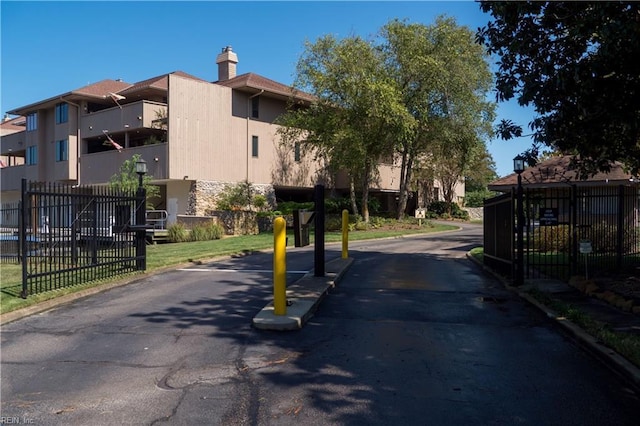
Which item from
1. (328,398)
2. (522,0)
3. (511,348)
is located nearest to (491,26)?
(522,0)

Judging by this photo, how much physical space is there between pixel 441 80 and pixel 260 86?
1121 centimetres

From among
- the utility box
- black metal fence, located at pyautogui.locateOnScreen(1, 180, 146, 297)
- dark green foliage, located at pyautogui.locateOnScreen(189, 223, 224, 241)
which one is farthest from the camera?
dark green foliage, located at pyautogui.locateOnScreen(189, 223, 224, 241)

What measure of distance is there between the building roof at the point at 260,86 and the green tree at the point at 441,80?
6.48 meters

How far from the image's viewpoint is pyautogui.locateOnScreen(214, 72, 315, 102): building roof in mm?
→ 33219

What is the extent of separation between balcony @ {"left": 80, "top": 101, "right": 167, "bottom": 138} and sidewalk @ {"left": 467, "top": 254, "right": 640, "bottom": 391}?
2564 centimetres

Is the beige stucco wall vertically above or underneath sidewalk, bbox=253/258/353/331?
above

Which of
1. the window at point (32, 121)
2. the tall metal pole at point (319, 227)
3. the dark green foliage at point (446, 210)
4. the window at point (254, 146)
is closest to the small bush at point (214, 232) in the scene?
the window at point (254, 146)

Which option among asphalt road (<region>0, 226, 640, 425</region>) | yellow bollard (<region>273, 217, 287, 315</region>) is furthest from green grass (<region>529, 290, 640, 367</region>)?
yellow bollard (<region>273, 217, 287, 315</region>)

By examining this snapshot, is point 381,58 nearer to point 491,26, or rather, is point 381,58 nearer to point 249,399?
point 491,26

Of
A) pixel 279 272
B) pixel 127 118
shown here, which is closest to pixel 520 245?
pixel 279 272

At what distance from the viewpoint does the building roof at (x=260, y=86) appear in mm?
33219

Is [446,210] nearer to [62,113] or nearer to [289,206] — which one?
[289,206]

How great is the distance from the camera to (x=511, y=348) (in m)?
6.56

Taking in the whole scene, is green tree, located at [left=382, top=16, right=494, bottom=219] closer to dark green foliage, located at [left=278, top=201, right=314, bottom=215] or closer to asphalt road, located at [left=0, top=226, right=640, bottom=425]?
dark green foliage, located at [left=278, top=201, right=314, bottom=215]
